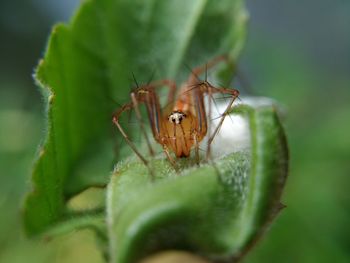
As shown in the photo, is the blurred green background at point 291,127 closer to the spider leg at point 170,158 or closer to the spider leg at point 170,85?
the spider leg at point 170,158

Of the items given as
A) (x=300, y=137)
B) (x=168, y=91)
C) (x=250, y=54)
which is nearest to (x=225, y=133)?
(x=168, y=91)

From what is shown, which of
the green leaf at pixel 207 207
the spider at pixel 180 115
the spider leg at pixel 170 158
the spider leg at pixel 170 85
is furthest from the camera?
the spider leg at pixel 170 85

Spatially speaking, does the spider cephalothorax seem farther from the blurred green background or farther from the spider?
the blurred green background

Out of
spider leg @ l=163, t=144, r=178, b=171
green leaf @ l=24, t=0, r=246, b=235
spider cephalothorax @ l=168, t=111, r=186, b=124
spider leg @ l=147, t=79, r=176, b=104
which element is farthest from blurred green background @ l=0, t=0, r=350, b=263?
spider leg @ l=147, t=79, r=176, b=104

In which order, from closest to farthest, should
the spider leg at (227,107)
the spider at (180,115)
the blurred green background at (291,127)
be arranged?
1. the spider leg at (227,107)
2. the spider at (180,115)
3. the blurred green background at (291,127)

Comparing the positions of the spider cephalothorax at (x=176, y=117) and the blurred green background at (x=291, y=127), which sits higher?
the blurred green background at (x=291, y=127)

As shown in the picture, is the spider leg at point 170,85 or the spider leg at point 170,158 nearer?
the spider leg at point 170,158

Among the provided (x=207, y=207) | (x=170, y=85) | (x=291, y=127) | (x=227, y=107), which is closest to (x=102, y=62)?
(x=170, y=85)

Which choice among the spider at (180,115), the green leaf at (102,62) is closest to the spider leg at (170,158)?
the spider at (180,115)
